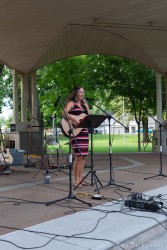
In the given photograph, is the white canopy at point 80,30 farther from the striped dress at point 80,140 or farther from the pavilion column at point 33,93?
the striped dress at point 80,140

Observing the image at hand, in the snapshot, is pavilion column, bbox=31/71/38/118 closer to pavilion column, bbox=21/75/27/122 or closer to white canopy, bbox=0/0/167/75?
pavilion column, bbox=21/75/27/122

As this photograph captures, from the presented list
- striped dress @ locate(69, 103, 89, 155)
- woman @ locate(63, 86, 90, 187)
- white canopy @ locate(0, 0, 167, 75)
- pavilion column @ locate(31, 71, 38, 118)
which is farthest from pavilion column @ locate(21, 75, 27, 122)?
striped dress @ locate(69, 103, 89, 155)

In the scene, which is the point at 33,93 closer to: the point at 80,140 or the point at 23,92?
the point at 23,92

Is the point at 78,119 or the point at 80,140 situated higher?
the point at 78,119

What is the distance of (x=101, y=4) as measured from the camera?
9.60 m

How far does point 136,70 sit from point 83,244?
15.3 metres

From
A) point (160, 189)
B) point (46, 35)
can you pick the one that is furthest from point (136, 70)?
point (160, 189)

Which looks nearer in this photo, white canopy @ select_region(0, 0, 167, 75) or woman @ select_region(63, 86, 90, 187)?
woman @ select_region(63, 86, 90, 187)

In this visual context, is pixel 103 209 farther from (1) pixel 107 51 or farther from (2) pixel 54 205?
(1) pixel 107 51

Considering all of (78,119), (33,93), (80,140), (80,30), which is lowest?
(80,140)

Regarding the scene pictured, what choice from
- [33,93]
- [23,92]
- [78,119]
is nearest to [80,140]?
[78,119]

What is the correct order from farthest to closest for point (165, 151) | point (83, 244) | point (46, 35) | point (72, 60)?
point (72, 60) < point (165, 151) < point (46, 35) < point (83, 244)

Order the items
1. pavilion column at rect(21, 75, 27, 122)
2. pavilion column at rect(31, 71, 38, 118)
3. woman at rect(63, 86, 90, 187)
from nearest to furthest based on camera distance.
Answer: woman at rect(63, 86, 90, 187), pavilion column at rect(21, 75, 27, 122), pavilion column at rect(31, 71, 38, 118)

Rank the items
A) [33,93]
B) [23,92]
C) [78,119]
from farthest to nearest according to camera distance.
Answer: [33,93] → [23,92] → [78,119]
